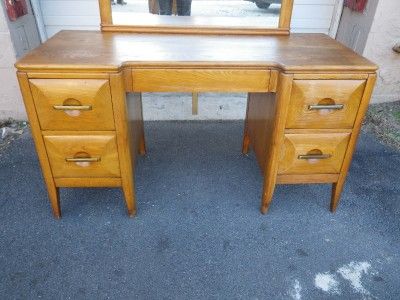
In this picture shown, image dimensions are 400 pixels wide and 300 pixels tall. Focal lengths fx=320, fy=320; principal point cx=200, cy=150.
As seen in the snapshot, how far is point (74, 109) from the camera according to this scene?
1219mm

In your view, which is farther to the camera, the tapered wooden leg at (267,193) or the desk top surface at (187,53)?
the tapered wooden leg at (267,193)

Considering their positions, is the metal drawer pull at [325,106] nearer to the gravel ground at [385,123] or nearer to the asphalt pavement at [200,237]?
the asphalt pavement at [200,237]

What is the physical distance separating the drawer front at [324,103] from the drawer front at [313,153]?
55 millimetres

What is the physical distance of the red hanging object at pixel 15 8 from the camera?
1.97 meters

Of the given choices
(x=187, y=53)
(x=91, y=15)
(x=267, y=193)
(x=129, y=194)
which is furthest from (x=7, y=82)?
(x=267, y=193)

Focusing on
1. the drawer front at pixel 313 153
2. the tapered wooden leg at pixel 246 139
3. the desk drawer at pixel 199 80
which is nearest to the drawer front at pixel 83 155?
the desk drawer at pixel 199 80

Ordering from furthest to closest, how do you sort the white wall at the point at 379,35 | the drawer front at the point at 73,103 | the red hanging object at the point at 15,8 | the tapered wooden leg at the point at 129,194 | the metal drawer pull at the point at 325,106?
the white wall at the point at 379,35 < the red hanging object at the point at 15,8 < the tapered wooden leg at the point at 129,194 < the metal drawer pull at the point at 325,106 < the drawer front at the point at 73,103

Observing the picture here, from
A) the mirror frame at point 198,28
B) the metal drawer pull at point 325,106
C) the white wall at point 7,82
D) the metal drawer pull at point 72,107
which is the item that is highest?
the mirror frame at point 198,28

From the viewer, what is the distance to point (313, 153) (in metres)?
1.42

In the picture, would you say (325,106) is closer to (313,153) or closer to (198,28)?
(313,153)

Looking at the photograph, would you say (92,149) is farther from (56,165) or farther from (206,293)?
(206,293)

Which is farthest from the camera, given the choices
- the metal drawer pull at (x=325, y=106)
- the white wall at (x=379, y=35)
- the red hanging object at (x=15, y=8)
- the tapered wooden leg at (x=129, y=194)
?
the white wall at (x=379, y=35)

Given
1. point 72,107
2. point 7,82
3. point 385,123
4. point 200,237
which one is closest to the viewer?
point 72,107

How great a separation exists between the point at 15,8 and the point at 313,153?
198 centimetres
